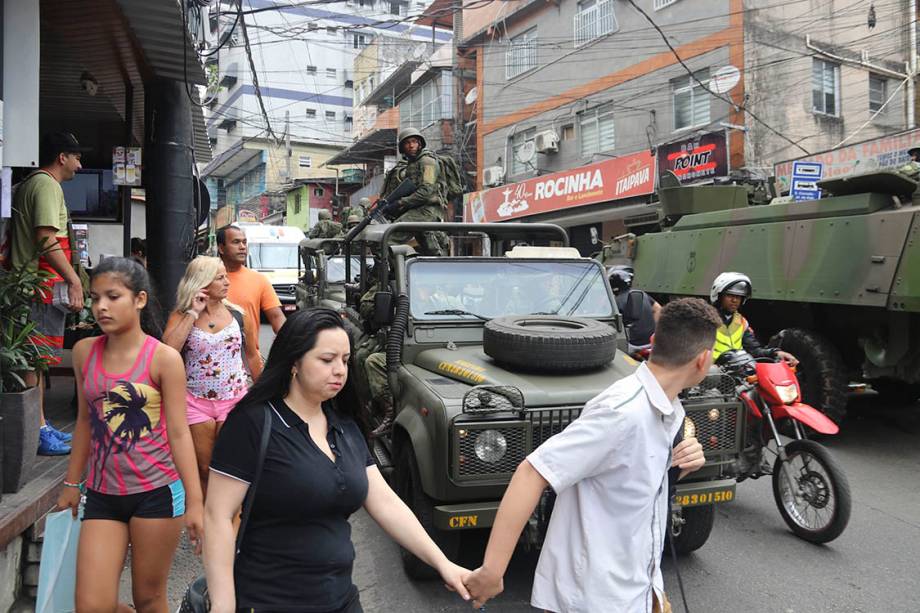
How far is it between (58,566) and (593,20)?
64.9 ft

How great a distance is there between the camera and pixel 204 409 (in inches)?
144

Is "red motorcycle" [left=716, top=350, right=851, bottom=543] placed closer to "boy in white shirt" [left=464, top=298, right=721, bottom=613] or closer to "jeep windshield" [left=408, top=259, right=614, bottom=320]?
"jeep windshield" [left=408, top=259, right=614, bottom=320]

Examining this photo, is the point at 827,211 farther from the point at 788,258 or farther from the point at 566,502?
the point at 566,502

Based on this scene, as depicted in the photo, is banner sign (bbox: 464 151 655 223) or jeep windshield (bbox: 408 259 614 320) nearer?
jeep windshield (bbox: 408 259 614 320)

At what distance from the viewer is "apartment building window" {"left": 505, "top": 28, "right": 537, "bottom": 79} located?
2219 centimetres

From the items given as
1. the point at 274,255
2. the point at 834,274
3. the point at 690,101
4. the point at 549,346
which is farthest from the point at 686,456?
the point at 274,255

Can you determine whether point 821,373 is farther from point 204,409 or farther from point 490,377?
point 204,409

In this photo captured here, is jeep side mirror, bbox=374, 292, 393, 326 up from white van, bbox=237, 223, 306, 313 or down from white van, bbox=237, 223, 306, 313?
down

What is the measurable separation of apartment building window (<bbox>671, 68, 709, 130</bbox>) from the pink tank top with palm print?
15.4m

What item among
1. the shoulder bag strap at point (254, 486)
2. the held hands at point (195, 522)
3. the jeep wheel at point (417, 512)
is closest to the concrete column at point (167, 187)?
the jeep wheel at point (417, 512)

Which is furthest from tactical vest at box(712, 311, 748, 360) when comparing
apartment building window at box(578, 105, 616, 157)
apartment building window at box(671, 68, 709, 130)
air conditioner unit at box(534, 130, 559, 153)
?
air conditioner unit at box(534, 130, 559, 153)

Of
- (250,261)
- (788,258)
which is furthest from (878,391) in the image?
(250,261)

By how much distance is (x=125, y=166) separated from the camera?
7668 mm

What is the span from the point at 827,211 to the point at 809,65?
405 inches
